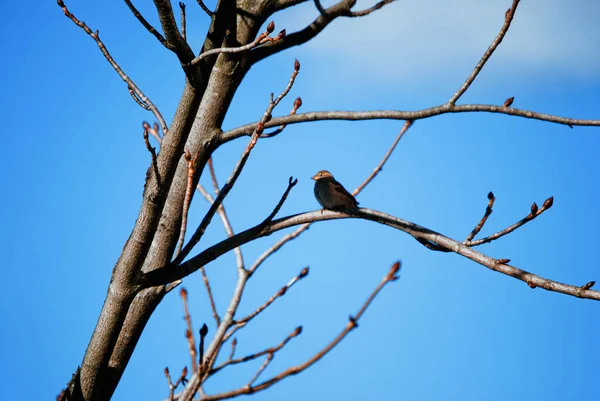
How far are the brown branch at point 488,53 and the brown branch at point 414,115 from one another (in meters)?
0.05

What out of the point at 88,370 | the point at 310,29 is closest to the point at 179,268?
the point at 88,370

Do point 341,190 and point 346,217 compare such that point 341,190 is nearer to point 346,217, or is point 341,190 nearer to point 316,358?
point 346,217

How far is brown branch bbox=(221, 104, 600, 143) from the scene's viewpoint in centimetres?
259

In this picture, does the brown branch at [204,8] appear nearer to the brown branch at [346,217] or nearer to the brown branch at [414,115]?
the brown branch at [414,115]

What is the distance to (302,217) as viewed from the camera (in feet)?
9.72

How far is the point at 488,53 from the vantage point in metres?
2.65

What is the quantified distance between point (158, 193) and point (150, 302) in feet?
1.73

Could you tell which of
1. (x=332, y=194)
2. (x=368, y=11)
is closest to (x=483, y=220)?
(x=368, y=11)

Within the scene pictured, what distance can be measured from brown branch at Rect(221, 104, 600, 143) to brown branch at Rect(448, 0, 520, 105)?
54 millimetres

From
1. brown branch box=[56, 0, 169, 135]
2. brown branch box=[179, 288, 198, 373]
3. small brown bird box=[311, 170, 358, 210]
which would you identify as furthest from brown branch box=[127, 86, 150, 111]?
small brown bird box=[311, 170, 358, 210]

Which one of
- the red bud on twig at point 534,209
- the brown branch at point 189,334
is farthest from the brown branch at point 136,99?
the red bud on twig at point 534,209

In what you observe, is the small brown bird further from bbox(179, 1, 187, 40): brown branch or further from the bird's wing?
bbox(179, 1, 187, 40): brown branch

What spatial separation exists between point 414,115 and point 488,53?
426 mm

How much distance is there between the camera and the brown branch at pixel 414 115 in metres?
2.59
